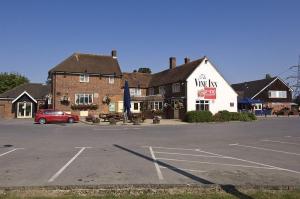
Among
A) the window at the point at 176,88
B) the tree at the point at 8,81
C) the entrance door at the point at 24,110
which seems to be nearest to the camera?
the window at the point at 176,88

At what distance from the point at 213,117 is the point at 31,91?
29.3m

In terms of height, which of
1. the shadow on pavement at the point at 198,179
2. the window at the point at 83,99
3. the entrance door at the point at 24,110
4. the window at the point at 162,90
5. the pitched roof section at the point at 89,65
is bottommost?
the shadow on pavement at the point at 198,179

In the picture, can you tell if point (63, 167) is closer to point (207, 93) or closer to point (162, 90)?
point (207, 93)

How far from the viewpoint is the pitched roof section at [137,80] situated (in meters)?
51.5

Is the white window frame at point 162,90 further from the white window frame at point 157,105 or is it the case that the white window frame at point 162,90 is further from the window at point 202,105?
the window at point 202,105

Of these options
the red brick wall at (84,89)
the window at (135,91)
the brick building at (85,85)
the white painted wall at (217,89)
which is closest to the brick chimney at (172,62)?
the window at (135,91)

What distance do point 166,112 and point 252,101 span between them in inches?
785

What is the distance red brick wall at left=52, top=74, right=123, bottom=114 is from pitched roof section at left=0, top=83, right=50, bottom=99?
6.92 m

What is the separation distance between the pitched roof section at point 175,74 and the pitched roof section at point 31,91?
1661 centimetres

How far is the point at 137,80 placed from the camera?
5297cm

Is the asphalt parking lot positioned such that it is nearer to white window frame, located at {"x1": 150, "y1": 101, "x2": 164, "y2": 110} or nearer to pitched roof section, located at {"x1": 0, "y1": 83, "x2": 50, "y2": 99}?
white window frame, located at {"x1": 150, "y1": 101, "x2": 164, "y2": 110}

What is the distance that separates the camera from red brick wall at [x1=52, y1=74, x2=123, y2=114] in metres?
43.4

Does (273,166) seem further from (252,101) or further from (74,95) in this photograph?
(252,101)

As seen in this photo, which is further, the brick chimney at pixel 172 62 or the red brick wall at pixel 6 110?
the brick chimney at pixel 172 62
